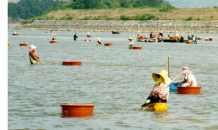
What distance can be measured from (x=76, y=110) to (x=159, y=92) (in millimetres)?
3216

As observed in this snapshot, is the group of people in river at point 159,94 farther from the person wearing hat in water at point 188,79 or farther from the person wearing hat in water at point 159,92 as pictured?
the person wearing hat in water at point 188,79

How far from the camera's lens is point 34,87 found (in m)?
25.2

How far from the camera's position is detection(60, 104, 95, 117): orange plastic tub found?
1688 centimetres

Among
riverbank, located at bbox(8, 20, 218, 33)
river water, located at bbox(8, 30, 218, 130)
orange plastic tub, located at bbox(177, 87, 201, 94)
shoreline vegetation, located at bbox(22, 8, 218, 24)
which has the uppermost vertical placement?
shoreline vegetation, located at bbox(22, 8, 218, 24)

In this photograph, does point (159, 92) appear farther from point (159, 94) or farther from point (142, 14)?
point (142, 14)

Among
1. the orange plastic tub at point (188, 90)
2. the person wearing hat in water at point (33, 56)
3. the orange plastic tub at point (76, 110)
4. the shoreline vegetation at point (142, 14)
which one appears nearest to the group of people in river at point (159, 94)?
the orange plastic tub at point (76, 110)

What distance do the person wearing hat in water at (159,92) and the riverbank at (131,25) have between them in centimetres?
12021

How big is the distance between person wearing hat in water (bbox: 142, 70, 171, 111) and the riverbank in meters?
120

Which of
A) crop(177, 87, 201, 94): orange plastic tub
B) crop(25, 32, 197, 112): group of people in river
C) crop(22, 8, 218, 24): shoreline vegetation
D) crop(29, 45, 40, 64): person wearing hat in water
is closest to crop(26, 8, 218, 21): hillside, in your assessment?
crop(22, 8, 218, 24): shoreline vegetation

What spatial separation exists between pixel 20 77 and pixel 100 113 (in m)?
12.7

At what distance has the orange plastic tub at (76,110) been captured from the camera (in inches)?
664

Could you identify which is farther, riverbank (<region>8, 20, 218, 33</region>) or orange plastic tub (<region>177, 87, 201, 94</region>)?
riverbank (<region>8, 20, 218, 33</region>)

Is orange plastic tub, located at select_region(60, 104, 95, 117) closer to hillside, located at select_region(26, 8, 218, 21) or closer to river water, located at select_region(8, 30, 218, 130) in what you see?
river water, located at select_region(8, 30, 218, 130)

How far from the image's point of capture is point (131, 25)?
16462 centimetres
